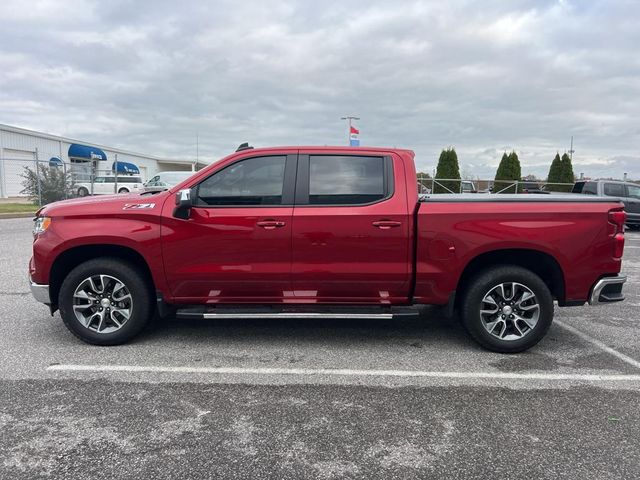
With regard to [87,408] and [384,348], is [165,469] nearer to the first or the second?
[87,408]

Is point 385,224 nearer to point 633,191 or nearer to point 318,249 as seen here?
point 318,249

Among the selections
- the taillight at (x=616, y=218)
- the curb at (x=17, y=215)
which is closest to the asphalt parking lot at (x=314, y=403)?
the taillight at (x=616, y=218)

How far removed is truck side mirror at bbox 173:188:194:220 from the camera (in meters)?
4.41

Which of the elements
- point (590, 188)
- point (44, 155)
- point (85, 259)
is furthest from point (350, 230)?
point (44, 155)

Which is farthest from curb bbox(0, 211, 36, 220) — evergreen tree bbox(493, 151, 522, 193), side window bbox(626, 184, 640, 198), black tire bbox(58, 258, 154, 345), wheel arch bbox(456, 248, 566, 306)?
evergreen tree bbox(493, 151, 522, 193)

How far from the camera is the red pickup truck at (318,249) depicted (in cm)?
451

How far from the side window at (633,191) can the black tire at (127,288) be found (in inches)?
734

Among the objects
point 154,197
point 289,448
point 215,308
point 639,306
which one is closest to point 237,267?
point 215,308

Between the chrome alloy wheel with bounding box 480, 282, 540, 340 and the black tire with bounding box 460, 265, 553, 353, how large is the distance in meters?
0.03

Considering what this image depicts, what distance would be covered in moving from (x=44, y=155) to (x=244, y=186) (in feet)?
120

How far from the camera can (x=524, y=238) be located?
4500 millimetres

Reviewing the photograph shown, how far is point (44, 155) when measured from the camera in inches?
1382

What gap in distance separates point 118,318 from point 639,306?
662 cm

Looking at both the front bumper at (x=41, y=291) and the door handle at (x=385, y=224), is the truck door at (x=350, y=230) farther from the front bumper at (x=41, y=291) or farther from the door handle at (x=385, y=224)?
the front bumper at (x=41, y=291)
